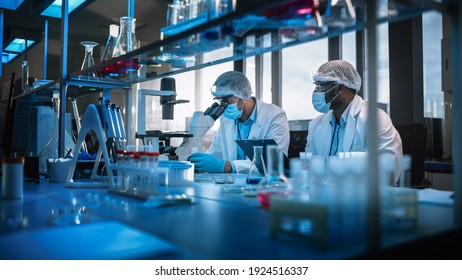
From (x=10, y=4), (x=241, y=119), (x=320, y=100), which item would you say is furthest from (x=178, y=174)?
(x=10, y=4)

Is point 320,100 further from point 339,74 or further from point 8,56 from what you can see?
point 8,56

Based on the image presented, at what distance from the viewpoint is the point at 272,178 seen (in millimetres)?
1208

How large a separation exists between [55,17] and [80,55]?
268 centimetres

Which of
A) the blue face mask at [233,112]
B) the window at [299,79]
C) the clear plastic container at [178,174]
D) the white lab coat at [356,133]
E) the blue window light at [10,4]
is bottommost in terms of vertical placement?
the clear plastic container at [178,174]

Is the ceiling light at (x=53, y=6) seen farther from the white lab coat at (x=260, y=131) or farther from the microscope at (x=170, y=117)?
the white lab coat at (x=260, y=131)

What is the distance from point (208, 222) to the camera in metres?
0.94

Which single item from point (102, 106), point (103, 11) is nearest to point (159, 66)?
point (102, 106)

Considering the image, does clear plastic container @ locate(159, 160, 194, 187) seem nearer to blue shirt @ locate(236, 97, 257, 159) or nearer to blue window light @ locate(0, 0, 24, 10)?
blue shirt @ locate(236, 97, 257, 159)

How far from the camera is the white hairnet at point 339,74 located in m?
2.58

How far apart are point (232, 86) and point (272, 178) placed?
177cm

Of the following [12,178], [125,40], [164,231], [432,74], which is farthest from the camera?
[432,74]

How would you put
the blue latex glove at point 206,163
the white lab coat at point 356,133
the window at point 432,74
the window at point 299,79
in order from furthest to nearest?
the window at point 299,79
the window at point 432,74
the blue latex glove at point 206,163
the white lab coat at point 356,133

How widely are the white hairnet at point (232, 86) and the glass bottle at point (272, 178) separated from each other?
5.62 ft

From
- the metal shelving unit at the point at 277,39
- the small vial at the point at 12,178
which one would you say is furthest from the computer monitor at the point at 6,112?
the small vial at the point at 12,178
